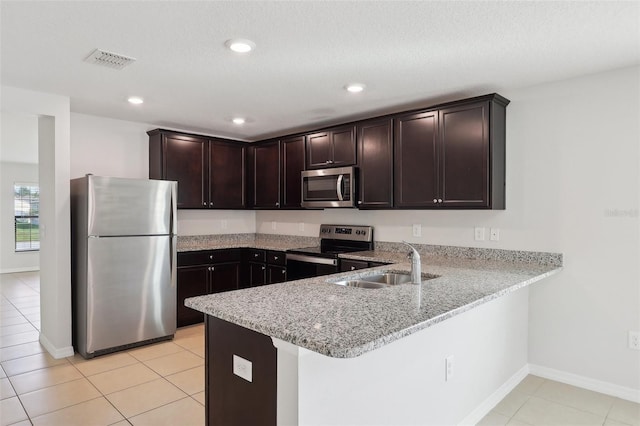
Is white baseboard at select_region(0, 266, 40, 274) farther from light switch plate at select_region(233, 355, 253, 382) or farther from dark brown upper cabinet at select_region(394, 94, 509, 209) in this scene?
light switch plate at select_region(233, 355, 253, 382)

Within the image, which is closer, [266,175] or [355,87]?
[355,87]

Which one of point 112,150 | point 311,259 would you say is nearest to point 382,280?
point 311,259

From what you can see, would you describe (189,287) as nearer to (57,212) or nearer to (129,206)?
(129,206)

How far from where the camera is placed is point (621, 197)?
8.98 feet

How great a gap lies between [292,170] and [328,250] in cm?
103

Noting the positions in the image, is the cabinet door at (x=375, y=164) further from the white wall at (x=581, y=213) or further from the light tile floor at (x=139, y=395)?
the light tile floor at (x=139, y=395)

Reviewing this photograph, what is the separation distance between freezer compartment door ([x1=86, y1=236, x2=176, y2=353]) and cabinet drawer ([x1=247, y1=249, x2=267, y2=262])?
101 cm

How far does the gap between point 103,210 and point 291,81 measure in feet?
6.52

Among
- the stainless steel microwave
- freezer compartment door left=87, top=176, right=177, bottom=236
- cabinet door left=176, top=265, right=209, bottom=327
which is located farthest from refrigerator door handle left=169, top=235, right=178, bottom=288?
the stainless steel microwave

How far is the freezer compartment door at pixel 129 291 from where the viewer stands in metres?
3.45

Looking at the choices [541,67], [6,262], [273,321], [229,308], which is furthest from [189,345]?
[6,262]

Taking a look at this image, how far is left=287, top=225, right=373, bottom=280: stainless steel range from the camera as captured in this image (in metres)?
3.88

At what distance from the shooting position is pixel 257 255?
466 cm

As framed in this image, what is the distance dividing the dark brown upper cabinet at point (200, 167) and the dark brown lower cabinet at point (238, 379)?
2.99 metres
